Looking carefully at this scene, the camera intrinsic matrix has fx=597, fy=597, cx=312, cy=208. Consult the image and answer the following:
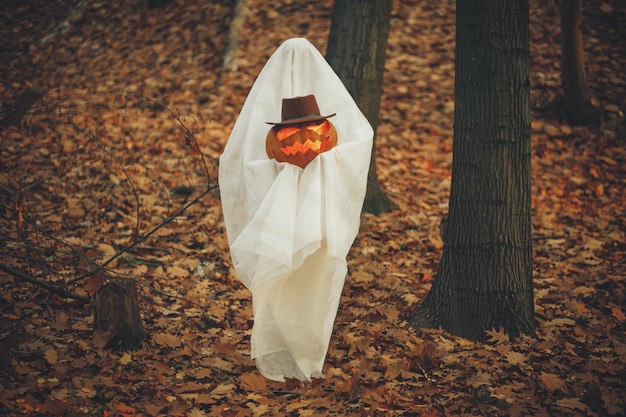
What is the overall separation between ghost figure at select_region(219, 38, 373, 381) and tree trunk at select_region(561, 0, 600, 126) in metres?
5.48

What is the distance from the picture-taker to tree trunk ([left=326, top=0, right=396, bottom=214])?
20.6 feet

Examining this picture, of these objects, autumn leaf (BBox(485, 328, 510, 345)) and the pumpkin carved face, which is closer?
the pumpkin carved face

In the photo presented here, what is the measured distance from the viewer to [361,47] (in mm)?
6301

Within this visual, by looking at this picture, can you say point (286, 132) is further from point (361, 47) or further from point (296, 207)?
point (361, 47)

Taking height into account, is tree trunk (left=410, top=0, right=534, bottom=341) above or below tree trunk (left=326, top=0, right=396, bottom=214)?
below

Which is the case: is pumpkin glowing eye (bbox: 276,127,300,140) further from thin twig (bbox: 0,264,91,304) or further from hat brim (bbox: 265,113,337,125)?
thin twig (bbox: 0,264,91,304)

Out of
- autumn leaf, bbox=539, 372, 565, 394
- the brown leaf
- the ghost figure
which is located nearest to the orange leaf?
autumn leaf, bbox=539, 372, 565, 394

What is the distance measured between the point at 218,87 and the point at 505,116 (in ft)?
20.3

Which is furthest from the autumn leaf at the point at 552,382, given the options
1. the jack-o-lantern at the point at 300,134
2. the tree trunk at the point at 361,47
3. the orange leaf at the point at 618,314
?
the tree trunk at the point at 361,47

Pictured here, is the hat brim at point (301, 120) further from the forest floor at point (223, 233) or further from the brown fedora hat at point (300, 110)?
the forest floor at point (223, 233)

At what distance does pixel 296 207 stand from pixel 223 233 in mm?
2559

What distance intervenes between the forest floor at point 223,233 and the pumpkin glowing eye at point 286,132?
3.00 ft

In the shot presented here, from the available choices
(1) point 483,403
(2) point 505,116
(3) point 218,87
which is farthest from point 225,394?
(3) point 218,87

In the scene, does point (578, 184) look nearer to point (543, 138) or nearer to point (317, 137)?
point (543, 138)
